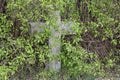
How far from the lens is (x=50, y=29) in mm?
3643

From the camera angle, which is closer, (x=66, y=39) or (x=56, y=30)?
(x=56, y=30)

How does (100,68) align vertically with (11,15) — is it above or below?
below

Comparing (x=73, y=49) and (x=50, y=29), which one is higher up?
(x=50, y=29)

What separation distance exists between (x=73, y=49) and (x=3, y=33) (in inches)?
34.0

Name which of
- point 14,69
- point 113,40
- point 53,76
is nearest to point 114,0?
point 113,40

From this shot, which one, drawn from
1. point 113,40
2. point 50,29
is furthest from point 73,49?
point 113,40

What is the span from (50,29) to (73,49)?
363mm

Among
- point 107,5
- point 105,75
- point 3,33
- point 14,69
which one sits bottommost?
point 105,75

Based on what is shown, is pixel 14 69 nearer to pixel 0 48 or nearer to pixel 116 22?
pixel 0 48

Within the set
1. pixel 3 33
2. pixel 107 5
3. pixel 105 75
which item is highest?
pixel 107 5

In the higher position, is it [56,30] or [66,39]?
[56,30]

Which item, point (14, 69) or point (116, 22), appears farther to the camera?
point (116, 22)

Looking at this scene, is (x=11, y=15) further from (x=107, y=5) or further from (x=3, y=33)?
(x=107, y=5)

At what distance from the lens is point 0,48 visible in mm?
3770
